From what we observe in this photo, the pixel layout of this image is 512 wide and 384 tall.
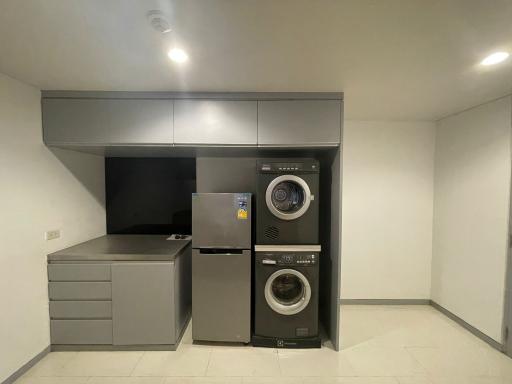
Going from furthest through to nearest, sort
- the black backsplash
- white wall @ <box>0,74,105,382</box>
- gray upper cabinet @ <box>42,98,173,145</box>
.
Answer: the black backsplash → gray upper cabinet @ <box>42,98,173,145</box> → white wall @ <box>0,74,105,382</box>

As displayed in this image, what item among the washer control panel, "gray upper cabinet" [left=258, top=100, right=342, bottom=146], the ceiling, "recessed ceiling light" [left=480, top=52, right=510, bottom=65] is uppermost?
"recessed ceiling light" [left=480, top=52, right=510, bottom=65]

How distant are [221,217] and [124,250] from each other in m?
0.99

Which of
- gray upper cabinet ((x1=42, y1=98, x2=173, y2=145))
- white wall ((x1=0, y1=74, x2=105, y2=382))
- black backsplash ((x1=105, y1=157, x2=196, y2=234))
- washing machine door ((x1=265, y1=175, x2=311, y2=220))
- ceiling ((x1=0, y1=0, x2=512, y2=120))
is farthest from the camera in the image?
black backsplash ((x1=105, y1=157, x2=196, y2=234))

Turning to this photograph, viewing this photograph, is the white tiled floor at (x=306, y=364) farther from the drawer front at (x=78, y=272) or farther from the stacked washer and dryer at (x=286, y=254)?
the drawer front at (x=78, y=272)

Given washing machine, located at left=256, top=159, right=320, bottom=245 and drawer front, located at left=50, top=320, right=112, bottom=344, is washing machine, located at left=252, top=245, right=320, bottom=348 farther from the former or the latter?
drawer front, located at left=50, top=320, right=112, bottom=344

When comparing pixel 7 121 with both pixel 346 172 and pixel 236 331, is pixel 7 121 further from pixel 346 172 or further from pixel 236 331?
pixel 346 172

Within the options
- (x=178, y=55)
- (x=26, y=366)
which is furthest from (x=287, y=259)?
(x=26, y=366)

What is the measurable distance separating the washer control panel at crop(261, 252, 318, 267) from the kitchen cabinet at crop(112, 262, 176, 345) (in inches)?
34.5

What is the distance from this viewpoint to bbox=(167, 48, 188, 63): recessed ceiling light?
1.37 m

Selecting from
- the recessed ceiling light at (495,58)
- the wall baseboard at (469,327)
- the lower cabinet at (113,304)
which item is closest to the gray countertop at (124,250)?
the lower cabinet at (113,304)

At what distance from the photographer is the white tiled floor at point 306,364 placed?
5.76 ft

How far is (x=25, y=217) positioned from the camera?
1.81m

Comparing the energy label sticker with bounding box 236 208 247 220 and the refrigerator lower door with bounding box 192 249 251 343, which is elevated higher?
the energy label sticker with bounding box 236 208 247 220

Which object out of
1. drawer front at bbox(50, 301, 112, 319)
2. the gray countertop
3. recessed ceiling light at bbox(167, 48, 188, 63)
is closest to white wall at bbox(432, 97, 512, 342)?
recessed ceiling light at bbox(167, 48, 188, 63)
